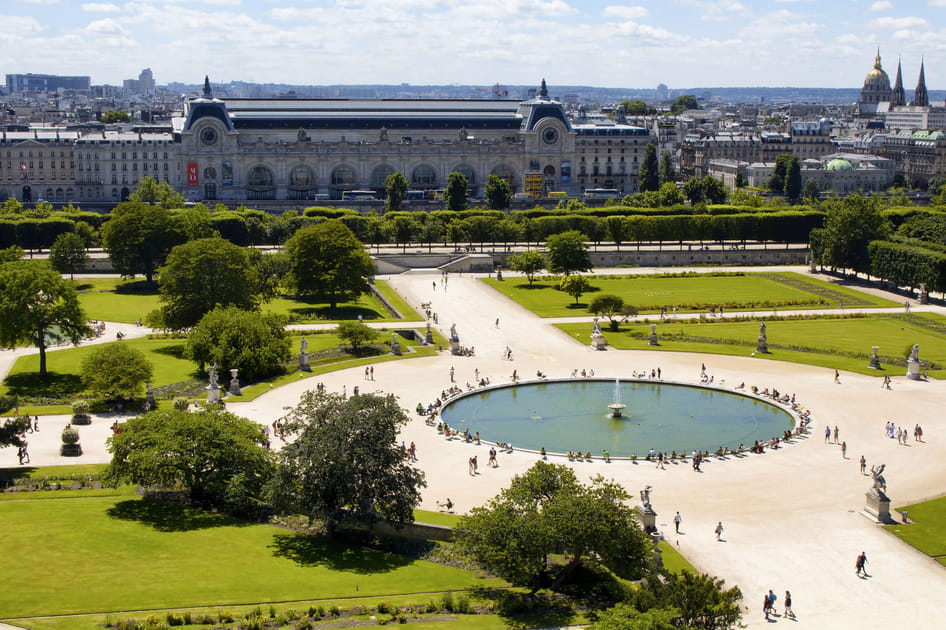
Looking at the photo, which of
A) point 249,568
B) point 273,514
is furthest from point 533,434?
point 249,568

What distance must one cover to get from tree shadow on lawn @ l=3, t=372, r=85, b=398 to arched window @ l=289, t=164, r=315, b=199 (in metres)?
102

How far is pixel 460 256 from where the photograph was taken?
127 metres

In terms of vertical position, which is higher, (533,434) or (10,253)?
(10,253)

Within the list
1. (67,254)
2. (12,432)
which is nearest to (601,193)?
(67,254)

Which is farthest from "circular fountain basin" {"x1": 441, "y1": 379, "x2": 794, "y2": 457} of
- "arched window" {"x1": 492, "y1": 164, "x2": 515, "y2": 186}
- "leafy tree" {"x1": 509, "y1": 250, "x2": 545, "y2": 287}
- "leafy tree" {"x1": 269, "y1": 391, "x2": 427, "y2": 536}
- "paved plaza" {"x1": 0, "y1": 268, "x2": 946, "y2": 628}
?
"arched window" {"x1": 492, "y1": 164, "x2": 515, "y2": 186}

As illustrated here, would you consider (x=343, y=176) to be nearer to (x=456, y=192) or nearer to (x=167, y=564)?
(x=456, y=192)

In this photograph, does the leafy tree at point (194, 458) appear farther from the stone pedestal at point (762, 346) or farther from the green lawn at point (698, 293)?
the green lawn at point (698, 293)

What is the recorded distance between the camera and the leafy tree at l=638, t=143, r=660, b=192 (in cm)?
17638

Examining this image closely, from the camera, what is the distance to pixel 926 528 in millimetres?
48531

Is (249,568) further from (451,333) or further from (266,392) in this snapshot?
(451,333)

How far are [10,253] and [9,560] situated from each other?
2274 inches

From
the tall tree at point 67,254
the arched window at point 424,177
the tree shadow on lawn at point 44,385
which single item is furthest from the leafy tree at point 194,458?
the arched window at point 424,177

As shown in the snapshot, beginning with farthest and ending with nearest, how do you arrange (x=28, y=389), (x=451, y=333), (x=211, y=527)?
1. (x=451, y=333)
2. (x=28, y=389)
3. (x=211, y=527)

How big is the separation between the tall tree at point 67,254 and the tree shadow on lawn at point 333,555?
2920 inches
